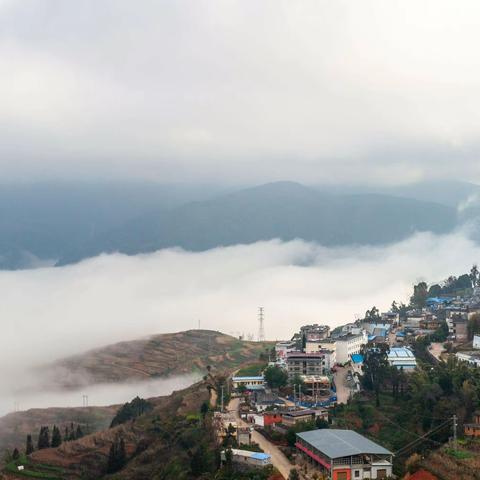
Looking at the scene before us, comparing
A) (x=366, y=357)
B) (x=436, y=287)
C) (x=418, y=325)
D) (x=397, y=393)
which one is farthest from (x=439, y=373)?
(x=436, y=287)

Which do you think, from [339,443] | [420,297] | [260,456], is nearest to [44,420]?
[420,297]

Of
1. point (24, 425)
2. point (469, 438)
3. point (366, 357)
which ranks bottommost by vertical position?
point (24, 425)

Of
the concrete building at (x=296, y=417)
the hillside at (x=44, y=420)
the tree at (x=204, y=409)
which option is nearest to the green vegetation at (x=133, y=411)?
the hillside at (x=44, y=420)

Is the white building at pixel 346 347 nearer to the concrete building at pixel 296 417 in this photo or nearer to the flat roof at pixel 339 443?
the concrete building at pixel 296 417

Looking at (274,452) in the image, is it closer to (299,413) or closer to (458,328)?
(299,413)

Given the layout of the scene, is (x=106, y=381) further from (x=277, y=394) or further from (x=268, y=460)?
(x=268, y=460)
